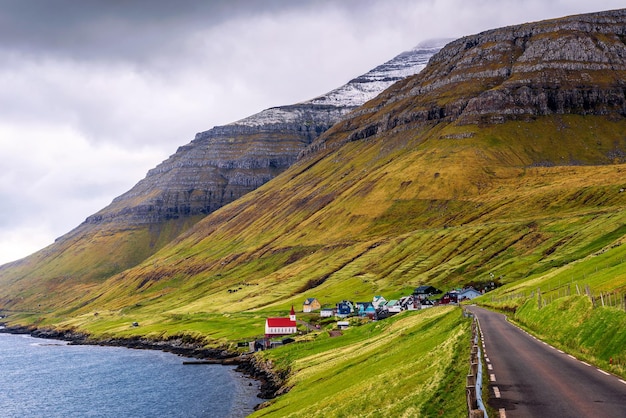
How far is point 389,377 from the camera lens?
49656 millimetres

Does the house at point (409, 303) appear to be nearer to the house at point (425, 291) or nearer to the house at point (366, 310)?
the house at point (366, 310)

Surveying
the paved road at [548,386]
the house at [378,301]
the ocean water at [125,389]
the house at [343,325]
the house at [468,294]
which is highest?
the house at [378,301]

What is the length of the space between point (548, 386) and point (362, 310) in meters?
149

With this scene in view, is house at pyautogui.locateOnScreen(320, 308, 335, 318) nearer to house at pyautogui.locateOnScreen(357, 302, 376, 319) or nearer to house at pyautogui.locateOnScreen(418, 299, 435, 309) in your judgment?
house at pyautogui.locateOnScreen(357, 302, 376, 319)

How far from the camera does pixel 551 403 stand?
2727 cm

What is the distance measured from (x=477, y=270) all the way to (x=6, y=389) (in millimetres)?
149583

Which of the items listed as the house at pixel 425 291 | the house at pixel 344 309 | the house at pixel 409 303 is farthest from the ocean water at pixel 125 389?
the house at pixel 425 291

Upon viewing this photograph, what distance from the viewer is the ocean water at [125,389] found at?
102688mm

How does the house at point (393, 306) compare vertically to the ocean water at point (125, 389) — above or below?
above

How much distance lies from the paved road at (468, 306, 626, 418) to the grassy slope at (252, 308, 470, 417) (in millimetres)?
2624

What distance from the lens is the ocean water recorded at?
337ft

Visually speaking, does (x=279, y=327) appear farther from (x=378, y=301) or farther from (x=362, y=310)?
(x=378, y=301)

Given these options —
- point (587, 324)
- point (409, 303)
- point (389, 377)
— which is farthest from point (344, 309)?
point (587, 324)

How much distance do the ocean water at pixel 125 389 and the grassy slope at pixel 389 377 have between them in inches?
664
